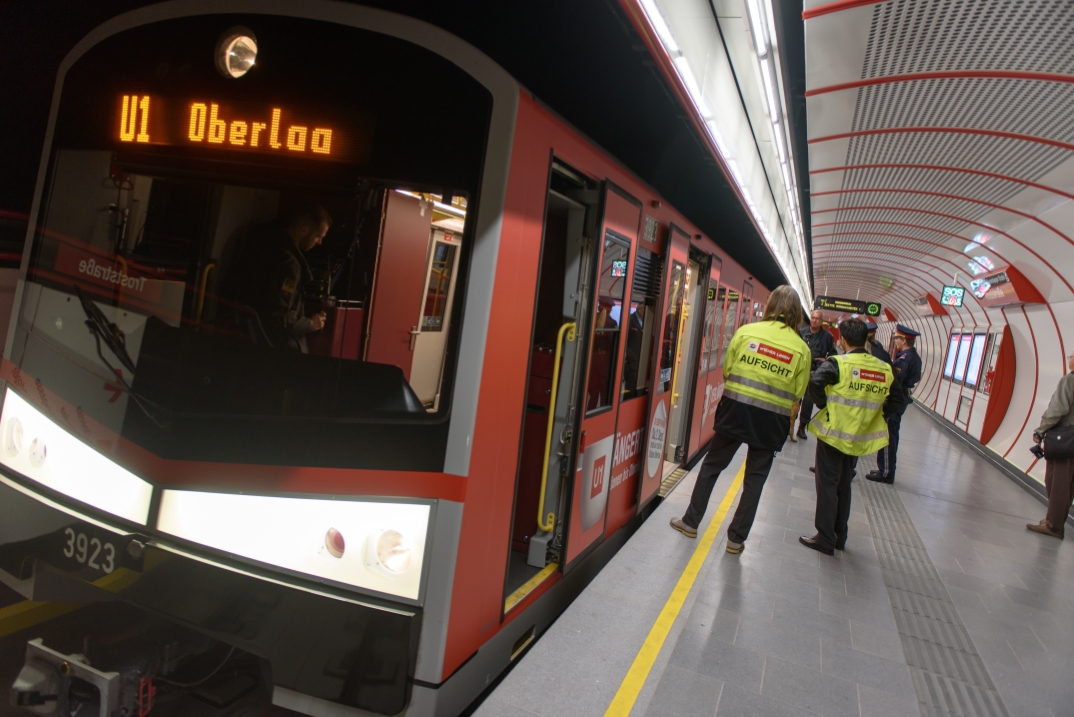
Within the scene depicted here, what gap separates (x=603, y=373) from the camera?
384 centimetres

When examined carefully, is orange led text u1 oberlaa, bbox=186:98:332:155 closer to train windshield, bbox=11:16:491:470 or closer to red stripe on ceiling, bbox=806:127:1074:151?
train windshield, bbox=11:16:491:470

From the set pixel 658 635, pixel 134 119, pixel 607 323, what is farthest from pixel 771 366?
pixel 134 119

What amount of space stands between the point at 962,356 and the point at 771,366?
1429cm

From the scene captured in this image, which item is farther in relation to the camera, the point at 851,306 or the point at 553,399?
the point at 851,306

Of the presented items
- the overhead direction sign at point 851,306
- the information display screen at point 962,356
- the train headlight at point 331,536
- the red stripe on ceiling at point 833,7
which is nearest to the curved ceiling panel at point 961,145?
the red stripe on ceiling at point 833,7

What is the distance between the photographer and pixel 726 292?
808 centimetres

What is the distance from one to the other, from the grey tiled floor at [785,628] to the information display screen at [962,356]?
10024 mm

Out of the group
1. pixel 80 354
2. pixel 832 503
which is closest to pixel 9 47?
pixel 80 354

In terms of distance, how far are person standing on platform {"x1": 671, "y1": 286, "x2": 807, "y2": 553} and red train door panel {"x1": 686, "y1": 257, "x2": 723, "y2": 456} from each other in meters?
2.03

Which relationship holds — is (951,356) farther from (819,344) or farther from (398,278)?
(398,278)

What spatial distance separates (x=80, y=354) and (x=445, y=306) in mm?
1347

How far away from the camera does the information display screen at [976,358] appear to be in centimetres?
1409

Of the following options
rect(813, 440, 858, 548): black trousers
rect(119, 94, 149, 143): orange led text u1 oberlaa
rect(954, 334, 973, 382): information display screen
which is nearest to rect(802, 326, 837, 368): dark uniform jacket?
rect(813, 440, 858, 548): black trousers

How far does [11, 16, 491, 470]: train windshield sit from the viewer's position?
2.15 m
